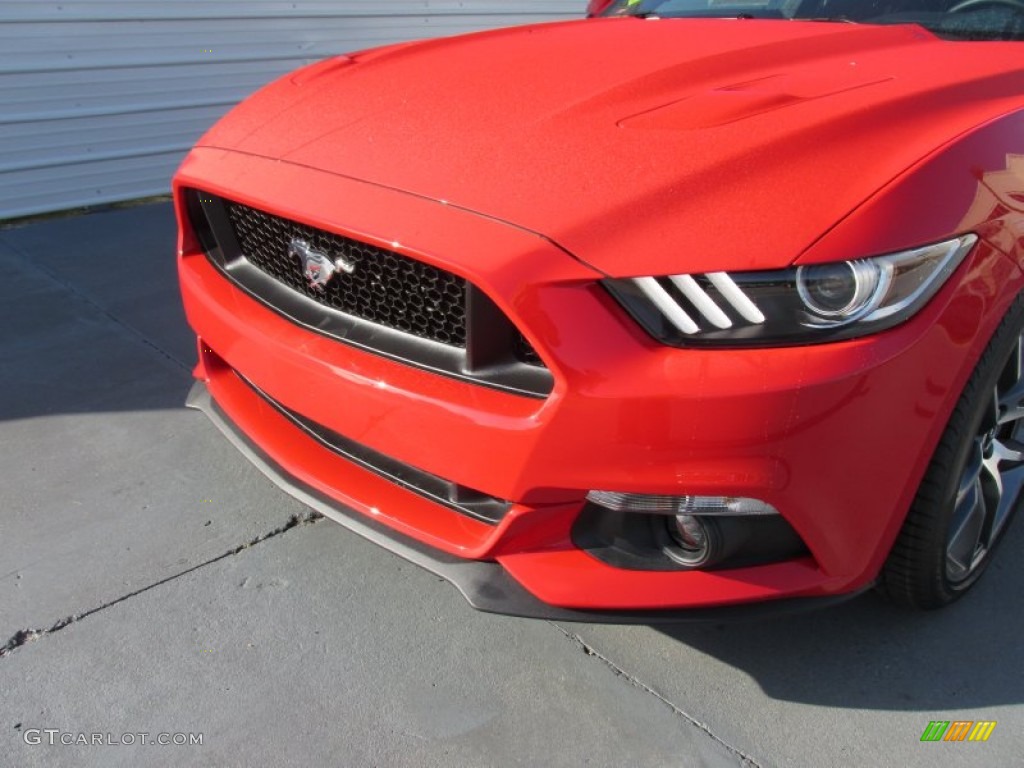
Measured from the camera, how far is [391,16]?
7.36m

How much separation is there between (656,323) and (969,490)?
1.04m

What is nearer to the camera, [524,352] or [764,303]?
[764,303]

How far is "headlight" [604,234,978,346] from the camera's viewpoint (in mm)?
1655

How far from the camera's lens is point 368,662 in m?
2.20

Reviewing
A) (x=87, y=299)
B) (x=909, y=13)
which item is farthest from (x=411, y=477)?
(x=87, y=299)

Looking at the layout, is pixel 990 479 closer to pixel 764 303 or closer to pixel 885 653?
pixel 885 653

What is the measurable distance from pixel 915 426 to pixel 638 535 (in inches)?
22.5

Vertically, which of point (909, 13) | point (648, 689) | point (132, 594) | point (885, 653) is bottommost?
point (132, 594)

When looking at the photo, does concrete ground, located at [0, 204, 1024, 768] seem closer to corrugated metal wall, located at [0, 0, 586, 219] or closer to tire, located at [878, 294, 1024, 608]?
tire, located at [878, 294, 1024, 608]

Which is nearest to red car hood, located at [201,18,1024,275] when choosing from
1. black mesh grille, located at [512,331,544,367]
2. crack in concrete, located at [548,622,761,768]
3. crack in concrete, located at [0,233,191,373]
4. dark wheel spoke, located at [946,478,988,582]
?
black mesh grille, located at [512,331,544,367]

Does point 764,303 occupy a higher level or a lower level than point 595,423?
higher

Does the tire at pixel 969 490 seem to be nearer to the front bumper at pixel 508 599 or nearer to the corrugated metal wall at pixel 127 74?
the front bumper at pixel 508 599

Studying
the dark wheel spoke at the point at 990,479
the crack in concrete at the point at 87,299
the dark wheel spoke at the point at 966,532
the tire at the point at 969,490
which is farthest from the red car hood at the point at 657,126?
the crack in concrete at the point at 87,299

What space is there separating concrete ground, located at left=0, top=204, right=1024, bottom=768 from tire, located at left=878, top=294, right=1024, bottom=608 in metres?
0.16
